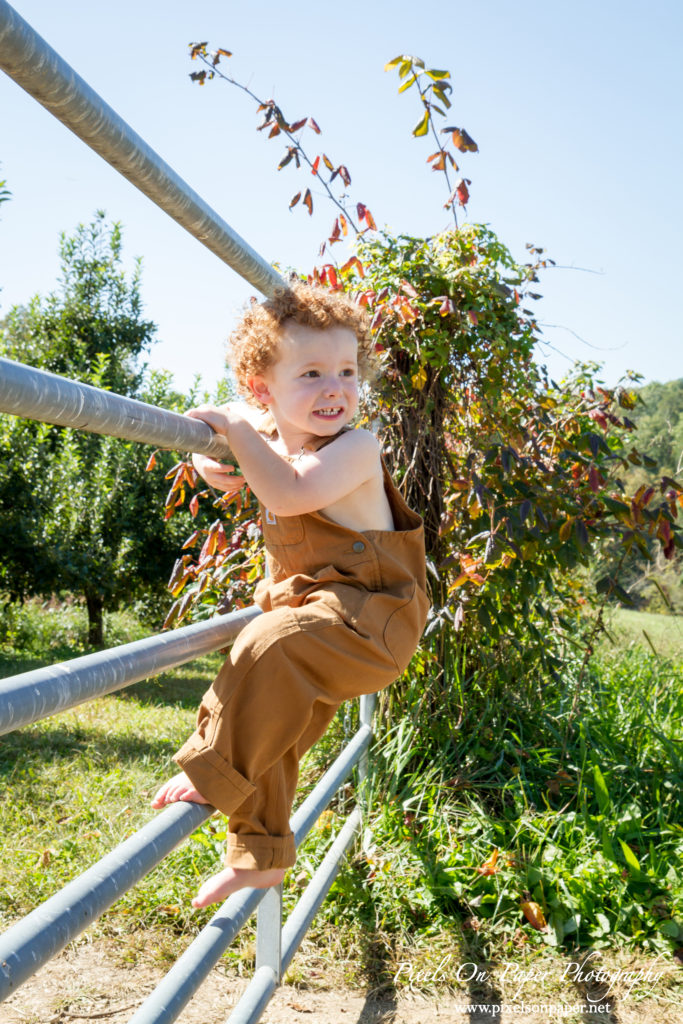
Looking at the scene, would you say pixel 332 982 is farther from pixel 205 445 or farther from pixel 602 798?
pixel 205 445

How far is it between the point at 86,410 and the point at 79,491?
7634 mm

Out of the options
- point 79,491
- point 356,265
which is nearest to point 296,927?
point 356,265

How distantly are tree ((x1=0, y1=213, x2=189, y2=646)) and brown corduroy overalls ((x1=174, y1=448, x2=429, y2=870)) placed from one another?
6700 millimetres

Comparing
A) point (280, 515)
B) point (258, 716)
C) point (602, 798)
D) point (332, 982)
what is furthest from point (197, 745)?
point (602, 798)

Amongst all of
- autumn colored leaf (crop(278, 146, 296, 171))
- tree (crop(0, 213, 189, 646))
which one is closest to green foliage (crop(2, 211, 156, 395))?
tree (crop(0, 213, 189, 646))

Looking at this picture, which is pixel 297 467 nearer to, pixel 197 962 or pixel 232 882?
pixel 232 882

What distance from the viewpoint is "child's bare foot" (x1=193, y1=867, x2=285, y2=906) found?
133cm

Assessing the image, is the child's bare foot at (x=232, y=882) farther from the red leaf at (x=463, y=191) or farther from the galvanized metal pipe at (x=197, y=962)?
the red leaf at (x=463, y=191)

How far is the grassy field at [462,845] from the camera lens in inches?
93.2

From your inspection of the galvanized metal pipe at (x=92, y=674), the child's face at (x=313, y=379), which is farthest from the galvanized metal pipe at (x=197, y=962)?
the child's face at (x=313, y=379)

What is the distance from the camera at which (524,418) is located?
3170 mm

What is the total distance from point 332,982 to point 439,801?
0.69m

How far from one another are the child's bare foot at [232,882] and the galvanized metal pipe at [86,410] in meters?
0.71

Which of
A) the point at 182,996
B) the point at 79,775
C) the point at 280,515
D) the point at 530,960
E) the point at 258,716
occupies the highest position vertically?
the point at 280,515
